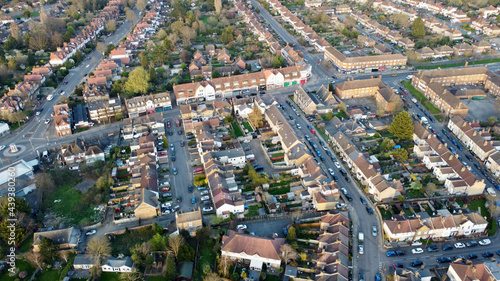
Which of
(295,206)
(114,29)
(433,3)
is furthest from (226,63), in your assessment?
(433,3)

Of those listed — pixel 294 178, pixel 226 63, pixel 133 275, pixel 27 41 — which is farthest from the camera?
pixel 27 41

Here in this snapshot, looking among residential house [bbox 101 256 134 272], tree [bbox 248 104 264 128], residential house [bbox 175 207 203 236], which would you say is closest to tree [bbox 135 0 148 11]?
tree [bbox 248 104 264 128]

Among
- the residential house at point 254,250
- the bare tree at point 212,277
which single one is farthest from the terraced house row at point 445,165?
the bare tree at point 212,277

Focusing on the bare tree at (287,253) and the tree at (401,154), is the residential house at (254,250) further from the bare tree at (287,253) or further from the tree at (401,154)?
the tree at (401,154)

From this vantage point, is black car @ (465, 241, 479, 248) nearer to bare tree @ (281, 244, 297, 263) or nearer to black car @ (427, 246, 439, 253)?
black car @ (427, 246, 439, 253)

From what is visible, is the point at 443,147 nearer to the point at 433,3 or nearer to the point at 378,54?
the point at 378,54

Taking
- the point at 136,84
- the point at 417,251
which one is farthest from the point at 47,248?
the point at 417,251

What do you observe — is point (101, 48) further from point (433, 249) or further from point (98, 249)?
point (433, 249)
